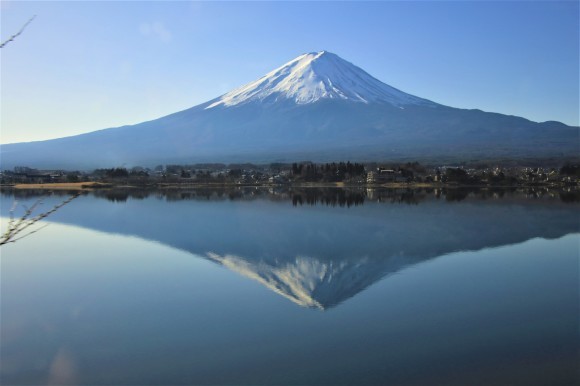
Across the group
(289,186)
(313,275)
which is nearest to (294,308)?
(313,275)

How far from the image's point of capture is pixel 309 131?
65750mm

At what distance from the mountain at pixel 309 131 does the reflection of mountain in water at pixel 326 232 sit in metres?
34.8

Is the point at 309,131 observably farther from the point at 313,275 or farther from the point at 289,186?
the point at 313,275

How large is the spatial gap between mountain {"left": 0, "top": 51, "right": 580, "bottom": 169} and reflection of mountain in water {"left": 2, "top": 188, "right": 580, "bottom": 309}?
34792mm

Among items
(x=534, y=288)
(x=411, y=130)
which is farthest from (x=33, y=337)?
(x=411, y=130)

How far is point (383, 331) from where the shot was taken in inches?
169

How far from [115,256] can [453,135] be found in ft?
190

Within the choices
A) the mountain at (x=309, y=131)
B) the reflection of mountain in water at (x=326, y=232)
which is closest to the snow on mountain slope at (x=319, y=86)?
the mountain at (x=309, y=131)

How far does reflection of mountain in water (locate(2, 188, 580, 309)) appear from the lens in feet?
22.4

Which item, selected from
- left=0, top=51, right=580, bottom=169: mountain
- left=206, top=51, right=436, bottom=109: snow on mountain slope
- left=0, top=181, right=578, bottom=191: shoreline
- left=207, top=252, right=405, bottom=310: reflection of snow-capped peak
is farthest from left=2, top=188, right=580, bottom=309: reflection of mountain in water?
left=206, top=51, right=436, bottom=109: snow on mountain slope

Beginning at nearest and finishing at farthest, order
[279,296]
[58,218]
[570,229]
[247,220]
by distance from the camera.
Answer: [279,296], [570,229], [247,220], [58,218]

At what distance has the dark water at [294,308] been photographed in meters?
Result: 3.54

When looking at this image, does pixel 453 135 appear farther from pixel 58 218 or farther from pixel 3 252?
pixel 3 252

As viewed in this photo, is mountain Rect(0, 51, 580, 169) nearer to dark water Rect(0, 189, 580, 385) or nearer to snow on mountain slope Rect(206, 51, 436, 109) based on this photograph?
snow on mountain slope Rect(206, 51, 436, 109)
